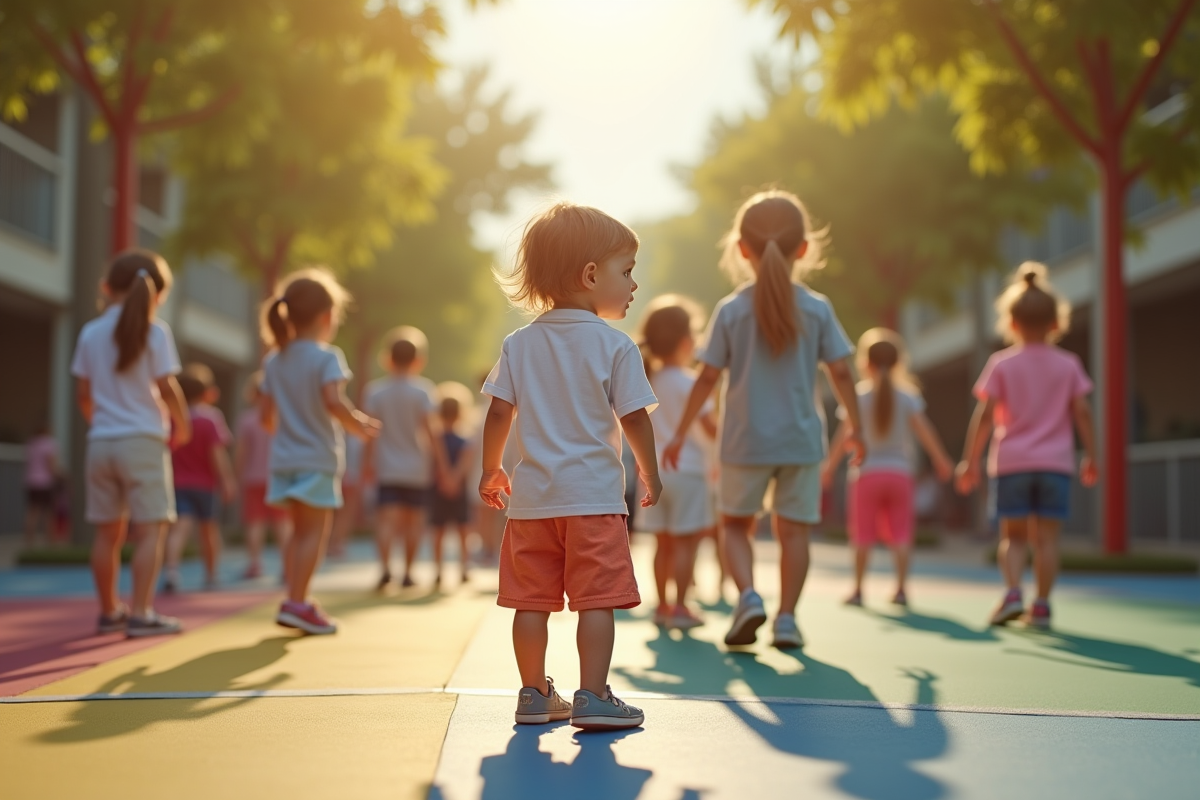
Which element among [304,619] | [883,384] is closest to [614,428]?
[304,619]

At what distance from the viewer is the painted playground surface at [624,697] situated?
10.2ft

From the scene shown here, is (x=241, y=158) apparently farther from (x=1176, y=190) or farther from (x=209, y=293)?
(x=209, y=293)

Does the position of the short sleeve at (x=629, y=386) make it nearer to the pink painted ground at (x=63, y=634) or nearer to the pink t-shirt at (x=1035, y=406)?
the pink painted ground at (x=63, y=634)

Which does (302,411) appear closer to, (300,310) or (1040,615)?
(300,310)

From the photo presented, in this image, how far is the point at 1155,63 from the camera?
12.1 meters

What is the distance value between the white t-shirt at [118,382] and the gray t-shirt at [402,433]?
3567 mm

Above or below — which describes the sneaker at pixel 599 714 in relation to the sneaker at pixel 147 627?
above

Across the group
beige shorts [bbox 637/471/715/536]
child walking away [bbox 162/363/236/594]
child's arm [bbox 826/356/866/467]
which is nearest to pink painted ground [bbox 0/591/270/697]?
child walking away [bbox 162/363/236/594]

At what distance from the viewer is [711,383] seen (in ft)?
19.3

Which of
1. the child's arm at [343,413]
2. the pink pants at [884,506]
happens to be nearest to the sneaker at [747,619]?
the child's arm at [343,413]

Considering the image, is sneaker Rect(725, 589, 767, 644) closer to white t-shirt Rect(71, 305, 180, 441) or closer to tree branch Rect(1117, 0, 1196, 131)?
white t-shirt Rect(71, 305, 180, 441)

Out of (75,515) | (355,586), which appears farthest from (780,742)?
(75,515)

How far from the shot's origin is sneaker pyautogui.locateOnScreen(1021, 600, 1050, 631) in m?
7.04

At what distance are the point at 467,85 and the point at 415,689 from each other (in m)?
34.1
